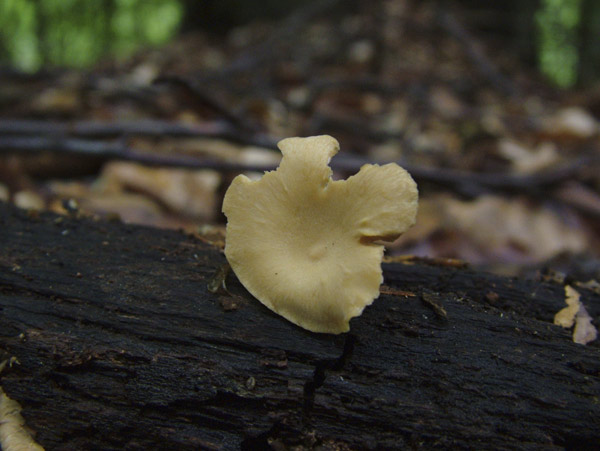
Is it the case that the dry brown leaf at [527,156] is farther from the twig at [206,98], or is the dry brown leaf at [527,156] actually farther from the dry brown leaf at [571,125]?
the twig at [206,98]

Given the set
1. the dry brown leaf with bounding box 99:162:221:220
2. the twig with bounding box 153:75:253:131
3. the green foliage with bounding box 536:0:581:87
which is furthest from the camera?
the green foliage with bounding box 536:0:581:87

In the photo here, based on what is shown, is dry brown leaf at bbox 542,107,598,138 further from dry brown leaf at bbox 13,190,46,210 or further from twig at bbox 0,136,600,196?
dry brown leaf at bbox 13,190,46,210

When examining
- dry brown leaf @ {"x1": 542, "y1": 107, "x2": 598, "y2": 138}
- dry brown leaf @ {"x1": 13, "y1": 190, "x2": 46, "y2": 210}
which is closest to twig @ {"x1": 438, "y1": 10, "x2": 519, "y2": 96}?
dry brown leaf @ {"x1": 542, "y1": 107, "x2": 598, "y2": 138}

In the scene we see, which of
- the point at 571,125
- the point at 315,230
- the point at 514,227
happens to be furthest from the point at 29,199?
the point at 571,125

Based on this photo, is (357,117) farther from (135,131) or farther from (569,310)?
(569,310)

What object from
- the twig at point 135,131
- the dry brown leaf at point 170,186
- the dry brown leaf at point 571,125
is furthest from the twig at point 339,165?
the dry brown leaf at point 571,125

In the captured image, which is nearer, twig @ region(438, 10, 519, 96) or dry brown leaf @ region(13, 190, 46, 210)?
dry brown leaf @ region(13, 190, 46, 210)
